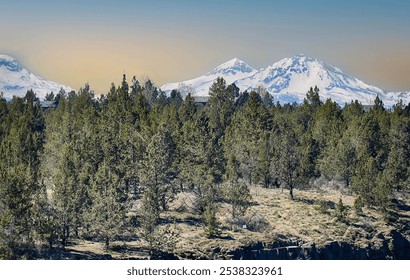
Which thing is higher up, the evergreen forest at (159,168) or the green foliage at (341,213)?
the evergreen forest at (159,168)

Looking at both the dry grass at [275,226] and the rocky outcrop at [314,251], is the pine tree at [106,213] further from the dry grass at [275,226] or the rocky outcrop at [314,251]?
the rocky outcrop at [314,251]

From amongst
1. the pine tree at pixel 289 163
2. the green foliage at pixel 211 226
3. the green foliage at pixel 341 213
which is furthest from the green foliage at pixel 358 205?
the green foliage at pixel 211 226

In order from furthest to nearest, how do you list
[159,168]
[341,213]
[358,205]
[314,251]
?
[358,205] < [341,213] < [159,168] < [314,251]

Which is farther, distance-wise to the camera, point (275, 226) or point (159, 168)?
point (275, 226)

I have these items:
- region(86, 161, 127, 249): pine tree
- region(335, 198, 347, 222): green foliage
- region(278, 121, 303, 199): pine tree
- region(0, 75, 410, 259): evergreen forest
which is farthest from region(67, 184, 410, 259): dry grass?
region(278, 121, 303, 199): pine tree

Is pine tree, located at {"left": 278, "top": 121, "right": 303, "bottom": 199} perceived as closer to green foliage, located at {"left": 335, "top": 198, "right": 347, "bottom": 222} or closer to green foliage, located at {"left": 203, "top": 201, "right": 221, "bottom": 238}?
green foliage, located at {"left": 335, "top": 198, "right": 347, "bottom": 222}

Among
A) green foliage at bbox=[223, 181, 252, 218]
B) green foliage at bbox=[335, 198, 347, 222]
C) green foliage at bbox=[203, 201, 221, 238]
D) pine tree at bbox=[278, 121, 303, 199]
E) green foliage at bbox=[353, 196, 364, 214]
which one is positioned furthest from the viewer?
pine tree at bbox=[278, 121, 303, 199]

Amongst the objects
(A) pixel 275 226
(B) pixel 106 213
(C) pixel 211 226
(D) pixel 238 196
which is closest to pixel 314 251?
(A) pixel 275 226

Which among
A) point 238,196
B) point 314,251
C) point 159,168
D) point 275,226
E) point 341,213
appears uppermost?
point 159,168

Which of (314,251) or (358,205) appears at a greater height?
(358,205)

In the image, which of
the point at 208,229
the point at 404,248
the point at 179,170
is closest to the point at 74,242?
the point at 208,229

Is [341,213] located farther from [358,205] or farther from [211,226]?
[211,226]

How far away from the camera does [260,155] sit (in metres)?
58.5

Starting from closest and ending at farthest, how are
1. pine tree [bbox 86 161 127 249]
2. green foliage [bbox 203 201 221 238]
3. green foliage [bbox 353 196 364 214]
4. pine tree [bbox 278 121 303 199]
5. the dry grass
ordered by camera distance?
pine tree [bbox 86 161 127 249] < the dry grass < green foliage [bbox 203 201 221 238] < green foliage [bbox 353 196 364 214] < pine tree [bbox 278 121 303 199]
